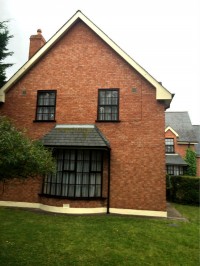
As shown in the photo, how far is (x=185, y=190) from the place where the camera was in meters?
18.0

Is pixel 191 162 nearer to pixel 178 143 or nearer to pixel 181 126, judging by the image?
pixel 178 143

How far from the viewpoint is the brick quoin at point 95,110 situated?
12.6 meters

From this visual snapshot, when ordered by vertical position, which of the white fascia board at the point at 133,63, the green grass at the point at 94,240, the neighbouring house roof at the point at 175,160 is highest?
the white fascia board at the point at 133,63

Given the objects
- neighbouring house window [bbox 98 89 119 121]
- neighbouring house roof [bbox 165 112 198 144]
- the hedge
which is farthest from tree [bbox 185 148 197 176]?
neighbouring house window [bbox 98 89 119 121]

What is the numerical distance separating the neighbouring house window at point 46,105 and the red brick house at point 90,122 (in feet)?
0.19

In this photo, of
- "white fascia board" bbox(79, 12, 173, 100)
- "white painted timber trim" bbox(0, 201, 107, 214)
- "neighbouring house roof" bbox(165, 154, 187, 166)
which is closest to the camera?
"white painted timber trim" bbox(0, 201, 107, 214)

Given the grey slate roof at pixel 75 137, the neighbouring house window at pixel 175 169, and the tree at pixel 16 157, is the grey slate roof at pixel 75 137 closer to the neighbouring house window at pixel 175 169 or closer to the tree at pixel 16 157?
the tree at pixel 16 157

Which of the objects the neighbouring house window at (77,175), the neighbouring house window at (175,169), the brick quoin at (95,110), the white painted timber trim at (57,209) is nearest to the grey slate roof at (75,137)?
the brick quoin at (95,110)

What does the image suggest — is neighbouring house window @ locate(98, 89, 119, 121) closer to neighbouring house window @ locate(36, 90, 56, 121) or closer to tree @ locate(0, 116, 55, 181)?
neighbouring house window @ locate(36, 90, 56, 121)

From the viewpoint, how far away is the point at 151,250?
775 centimetres

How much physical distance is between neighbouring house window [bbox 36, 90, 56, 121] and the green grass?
5.48 metres

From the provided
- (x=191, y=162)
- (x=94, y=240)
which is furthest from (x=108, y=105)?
(x=191, y=162)

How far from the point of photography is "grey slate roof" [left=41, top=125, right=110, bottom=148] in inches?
485

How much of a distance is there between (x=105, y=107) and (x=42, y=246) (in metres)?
8.10
